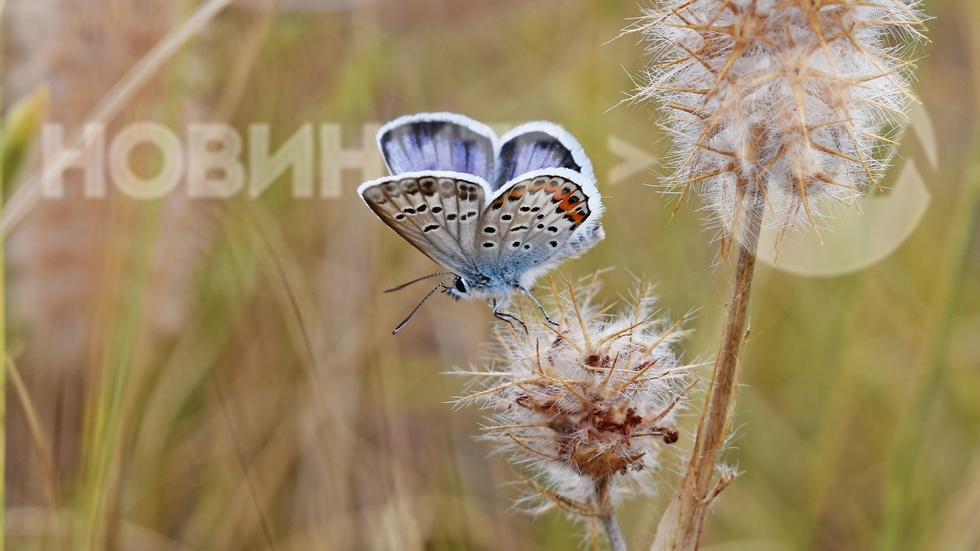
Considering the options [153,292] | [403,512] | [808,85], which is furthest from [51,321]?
[808,85]

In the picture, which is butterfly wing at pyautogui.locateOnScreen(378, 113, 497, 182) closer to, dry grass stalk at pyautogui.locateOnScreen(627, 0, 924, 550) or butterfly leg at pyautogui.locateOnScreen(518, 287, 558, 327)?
butterfly leg at pyautogui.locateOnScreen(518, 287, 558, 327)

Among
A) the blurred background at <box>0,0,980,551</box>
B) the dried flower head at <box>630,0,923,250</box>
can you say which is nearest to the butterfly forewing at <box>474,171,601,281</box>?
the dried flower head at <box>630,0,923,250</box>

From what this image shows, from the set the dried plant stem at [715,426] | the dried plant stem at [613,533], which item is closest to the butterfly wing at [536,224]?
the dried plant stem at [715,426]

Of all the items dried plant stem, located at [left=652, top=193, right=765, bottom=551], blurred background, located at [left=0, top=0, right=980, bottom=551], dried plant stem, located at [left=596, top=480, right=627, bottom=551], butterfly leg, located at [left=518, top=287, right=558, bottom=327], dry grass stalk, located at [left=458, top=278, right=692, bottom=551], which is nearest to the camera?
dried plant stem, located at [left=652, top=193, right=765, bottom=551]

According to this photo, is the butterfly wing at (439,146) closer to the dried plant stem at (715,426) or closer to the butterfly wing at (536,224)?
the butterfly wing at (536,224)

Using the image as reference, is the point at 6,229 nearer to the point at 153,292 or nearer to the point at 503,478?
the point at 153,292

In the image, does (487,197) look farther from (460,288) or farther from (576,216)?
(460,288)
